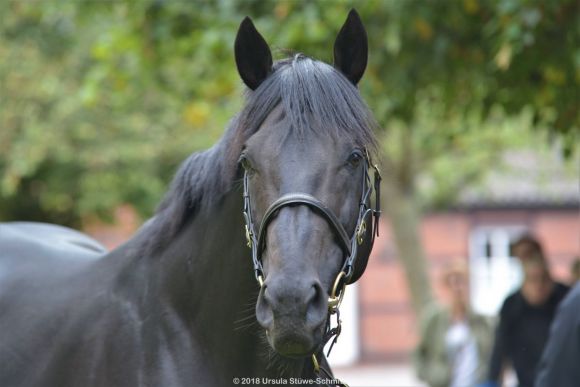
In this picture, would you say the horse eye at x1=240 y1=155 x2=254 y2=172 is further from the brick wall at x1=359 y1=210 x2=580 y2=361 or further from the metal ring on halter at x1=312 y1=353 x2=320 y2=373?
the brick wall at x1=359 y1=210 x2=580 y2=361

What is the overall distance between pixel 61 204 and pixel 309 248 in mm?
12548

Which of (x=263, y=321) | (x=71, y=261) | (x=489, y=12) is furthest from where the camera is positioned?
(x=489, y=12)

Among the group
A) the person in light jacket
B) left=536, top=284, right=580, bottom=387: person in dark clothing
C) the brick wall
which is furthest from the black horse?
the brick wall

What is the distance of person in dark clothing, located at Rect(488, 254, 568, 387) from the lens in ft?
24.4

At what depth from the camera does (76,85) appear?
14.4 meters

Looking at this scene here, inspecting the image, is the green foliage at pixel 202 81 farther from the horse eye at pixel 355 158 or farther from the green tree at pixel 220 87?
the horse eye at pixel 355 158

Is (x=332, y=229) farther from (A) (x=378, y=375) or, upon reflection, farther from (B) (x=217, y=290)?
(A) (x=378, y=375)

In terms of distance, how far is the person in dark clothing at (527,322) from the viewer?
7449 millimetres

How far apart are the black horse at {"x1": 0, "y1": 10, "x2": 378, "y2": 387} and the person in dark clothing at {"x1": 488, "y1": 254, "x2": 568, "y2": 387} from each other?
4.03 m

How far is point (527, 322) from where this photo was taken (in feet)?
24.7

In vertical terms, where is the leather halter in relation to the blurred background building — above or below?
below

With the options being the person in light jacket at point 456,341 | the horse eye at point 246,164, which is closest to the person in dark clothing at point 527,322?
the person in light jacket at point 456,341

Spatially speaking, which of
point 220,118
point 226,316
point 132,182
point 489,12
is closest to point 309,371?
point 226,316

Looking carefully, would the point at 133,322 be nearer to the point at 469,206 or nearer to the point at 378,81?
the point at 378,81
